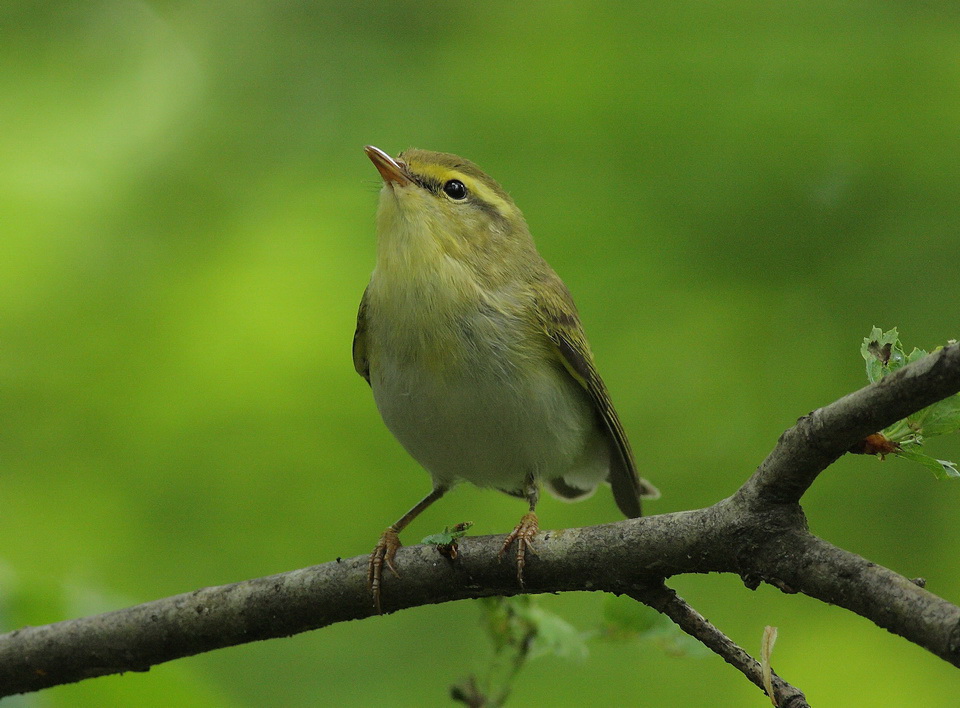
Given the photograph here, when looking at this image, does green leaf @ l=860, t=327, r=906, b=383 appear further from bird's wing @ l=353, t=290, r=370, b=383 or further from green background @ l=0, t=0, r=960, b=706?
green background @ l=0, t=0, r=960, b=706

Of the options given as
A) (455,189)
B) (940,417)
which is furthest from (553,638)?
(455,189)

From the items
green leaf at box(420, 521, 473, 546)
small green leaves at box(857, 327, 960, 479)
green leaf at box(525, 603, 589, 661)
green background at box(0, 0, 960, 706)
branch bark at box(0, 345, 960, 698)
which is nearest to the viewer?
branch bark at box(0, 345, 960, 698)

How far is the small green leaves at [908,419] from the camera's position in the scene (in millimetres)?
2309

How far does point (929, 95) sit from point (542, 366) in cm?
260

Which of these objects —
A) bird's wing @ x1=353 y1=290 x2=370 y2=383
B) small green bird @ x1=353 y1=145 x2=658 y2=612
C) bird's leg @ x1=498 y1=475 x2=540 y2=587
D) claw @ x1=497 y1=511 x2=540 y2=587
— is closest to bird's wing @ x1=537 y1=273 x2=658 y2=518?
small green bird @ x1=353 y1=145 x2=658 y2=612

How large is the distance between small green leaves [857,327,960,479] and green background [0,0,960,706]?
115 inches

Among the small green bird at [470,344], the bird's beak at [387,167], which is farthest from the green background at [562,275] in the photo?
the small green bird at [470,344]

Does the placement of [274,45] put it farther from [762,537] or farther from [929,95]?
[762,537]

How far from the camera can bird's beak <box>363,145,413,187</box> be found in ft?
14.9

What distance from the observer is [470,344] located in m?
4.16

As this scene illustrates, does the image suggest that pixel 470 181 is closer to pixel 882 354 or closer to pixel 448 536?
pixel 448 536

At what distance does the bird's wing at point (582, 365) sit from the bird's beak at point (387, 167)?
84 centimetres

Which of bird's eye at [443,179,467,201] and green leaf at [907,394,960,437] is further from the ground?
bird's eye at [443,179,467,201]

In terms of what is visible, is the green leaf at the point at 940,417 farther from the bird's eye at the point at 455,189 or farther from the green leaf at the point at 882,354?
the bird's eye at the point at 455,189
